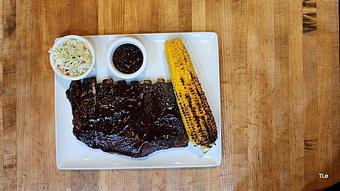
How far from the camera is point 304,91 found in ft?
4.94

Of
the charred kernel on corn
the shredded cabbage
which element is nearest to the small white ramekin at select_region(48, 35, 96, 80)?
the shredded cabbage

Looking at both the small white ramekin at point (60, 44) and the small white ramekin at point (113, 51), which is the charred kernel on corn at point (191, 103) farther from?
the small white ramekin at point (60, 44)

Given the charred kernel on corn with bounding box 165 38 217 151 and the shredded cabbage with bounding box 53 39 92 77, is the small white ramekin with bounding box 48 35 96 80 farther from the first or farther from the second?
the charred kernel on corn with bounding box 165 38 217 151

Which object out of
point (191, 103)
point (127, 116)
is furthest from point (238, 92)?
point (127, 116)

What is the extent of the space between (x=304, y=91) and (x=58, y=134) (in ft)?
2.95

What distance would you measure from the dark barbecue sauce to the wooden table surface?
0.12 m

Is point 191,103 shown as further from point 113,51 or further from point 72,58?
point 72,58

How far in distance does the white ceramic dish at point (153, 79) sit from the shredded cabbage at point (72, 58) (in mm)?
61

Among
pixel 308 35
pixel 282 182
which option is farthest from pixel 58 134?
pixel 308 35

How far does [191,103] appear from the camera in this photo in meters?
1.37

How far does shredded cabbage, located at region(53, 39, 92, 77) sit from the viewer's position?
1418 millimetres

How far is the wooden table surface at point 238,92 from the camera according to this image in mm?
1498

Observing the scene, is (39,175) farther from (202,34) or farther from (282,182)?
(282,182)

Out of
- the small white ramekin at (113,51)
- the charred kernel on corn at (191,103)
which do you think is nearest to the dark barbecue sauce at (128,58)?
the small white ramekin at (113,51)
